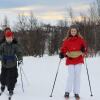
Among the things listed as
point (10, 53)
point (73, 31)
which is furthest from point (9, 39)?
point (73, 31)

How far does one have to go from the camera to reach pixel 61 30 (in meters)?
38.1

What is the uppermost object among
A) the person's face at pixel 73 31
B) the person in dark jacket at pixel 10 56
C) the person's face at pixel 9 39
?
the person's face at pixel 73 31

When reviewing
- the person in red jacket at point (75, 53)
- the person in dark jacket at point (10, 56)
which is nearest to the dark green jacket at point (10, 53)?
the person in dark jacket at point (10, 56)

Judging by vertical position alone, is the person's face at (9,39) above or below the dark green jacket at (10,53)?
above

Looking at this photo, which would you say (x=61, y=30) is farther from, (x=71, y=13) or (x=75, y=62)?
(x=75, y=62)

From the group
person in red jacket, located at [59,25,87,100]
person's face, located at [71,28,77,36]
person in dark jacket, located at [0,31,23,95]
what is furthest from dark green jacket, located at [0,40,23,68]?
person's face, located at [71,28,77,36]

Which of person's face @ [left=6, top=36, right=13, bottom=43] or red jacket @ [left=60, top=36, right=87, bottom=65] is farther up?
person's face @ [left=6, top=36, right=13, bottom=43]

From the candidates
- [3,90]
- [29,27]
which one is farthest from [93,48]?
[3,90]

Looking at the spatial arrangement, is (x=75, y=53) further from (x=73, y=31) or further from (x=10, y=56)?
(x=10, y=56)

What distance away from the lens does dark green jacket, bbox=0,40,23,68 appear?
9.26 meters

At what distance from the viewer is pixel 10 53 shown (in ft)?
30.4

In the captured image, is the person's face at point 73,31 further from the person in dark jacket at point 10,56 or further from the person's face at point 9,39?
the person's face at point 9,39

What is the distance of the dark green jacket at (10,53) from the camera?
30.4 ft

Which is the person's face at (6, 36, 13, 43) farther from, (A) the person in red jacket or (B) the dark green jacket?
(A) the person in red jacket
